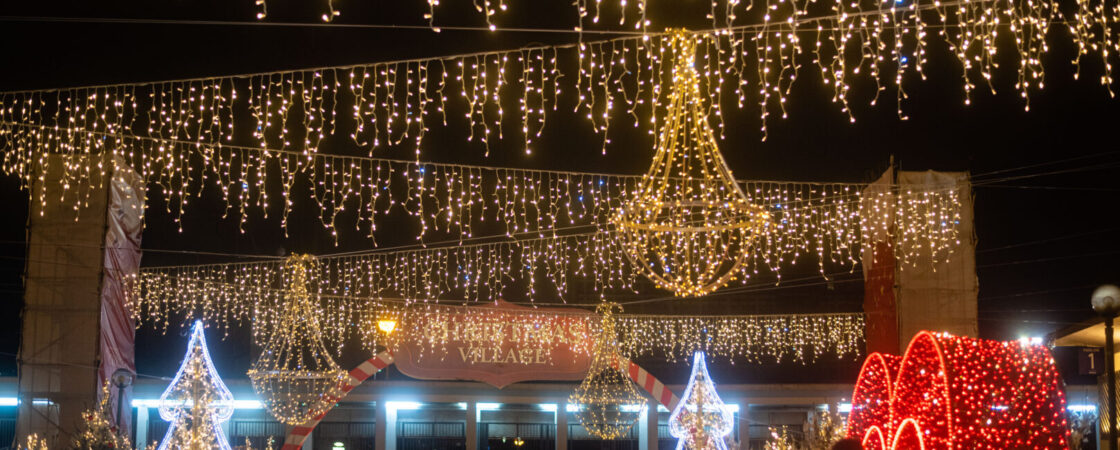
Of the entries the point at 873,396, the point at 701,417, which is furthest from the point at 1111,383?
the point at 701,417

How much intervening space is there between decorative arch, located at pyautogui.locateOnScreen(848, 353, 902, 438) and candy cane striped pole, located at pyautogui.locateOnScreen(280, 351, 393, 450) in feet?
38.1

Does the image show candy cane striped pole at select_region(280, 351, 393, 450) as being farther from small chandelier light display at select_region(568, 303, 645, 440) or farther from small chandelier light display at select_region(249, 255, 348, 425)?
small chandelier light display at select_region(568, 303, 645, 440)

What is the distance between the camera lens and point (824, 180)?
16031 mm

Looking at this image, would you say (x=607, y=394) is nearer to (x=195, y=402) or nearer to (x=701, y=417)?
(x=701, y=417)

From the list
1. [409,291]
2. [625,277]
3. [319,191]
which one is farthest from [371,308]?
[625,277]

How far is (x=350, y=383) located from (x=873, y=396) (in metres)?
12.2

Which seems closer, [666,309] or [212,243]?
[212,243]

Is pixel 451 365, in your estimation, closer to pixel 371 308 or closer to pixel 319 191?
pixel 371 308

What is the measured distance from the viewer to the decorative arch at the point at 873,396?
7.76 metres

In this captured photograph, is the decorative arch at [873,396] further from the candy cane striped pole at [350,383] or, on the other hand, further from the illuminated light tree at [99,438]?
the candy cane striped pole at [350,383]

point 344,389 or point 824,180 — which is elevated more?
point 824,180

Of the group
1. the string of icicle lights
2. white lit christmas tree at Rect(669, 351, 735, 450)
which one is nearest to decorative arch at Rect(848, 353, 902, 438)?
the string of icicle lights

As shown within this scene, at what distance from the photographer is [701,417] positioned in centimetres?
1434

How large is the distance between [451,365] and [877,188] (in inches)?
313
